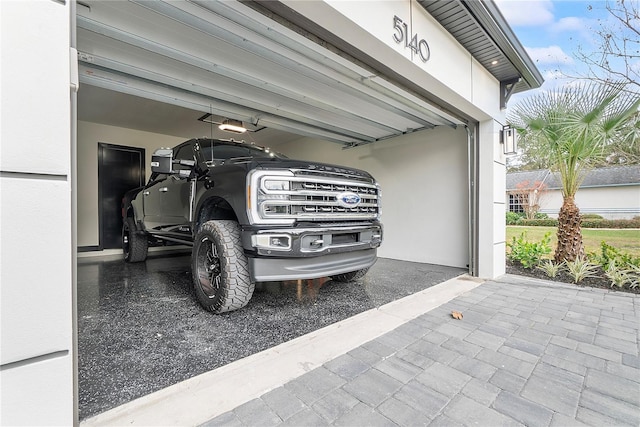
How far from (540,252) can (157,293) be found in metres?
6.11

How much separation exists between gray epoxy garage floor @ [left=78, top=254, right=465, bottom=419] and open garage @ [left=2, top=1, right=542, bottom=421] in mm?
52

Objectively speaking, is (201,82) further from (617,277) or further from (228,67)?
(617,277)

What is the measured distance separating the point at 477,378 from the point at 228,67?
344 centimetres

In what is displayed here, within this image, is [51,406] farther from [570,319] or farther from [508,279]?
[508,279]

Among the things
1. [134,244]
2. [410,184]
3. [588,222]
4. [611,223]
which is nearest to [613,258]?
[611,223]

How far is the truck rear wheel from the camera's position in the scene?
94.0 inches

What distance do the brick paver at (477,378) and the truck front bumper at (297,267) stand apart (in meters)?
0.73

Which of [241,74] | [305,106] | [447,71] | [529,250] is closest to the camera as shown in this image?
[241,74]

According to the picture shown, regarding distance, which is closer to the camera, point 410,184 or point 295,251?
point 295,251

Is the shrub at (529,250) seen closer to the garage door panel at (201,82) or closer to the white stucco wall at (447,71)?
the white stucco wall at (447,71)

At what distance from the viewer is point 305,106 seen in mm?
4066

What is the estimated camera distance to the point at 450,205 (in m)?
5.02

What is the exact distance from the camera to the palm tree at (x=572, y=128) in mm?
3848

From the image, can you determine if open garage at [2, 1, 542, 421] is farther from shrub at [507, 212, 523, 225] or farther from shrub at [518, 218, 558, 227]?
shrub at [507, 212, 523, 225]
